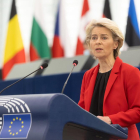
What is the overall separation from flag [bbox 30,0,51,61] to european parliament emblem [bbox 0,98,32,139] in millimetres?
5635

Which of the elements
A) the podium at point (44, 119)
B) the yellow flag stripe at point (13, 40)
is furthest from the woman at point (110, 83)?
the yellow flag stripe at point (13, 40)

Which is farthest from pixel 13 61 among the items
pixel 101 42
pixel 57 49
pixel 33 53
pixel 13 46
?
pixel 101 42

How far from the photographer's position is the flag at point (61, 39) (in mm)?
7230

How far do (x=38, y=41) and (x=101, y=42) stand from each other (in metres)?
5.19

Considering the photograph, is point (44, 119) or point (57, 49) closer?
point (44, 119)

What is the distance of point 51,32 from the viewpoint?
8.67 metres

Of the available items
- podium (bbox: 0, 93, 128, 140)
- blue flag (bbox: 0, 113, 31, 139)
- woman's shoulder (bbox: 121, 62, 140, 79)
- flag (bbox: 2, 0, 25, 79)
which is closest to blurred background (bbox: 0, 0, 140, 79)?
flag (bbox: 2, 0, 25, 79)

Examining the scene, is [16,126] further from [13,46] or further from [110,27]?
[13,46]

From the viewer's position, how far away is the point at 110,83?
2193 mm

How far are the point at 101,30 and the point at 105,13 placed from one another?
4.67m

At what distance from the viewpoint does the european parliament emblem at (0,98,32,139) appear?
1502mm

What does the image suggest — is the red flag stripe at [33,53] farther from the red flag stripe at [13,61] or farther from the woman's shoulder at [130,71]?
the woman's shoulder at [130,71]

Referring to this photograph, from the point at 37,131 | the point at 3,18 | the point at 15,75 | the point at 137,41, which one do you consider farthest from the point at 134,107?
the point at 3,18

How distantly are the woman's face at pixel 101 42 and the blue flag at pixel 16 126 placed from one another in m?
0.89
